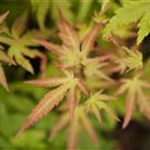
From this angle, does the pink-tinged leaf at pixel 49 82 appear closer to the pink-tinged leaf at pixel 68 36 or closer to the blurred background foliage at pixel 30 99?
the pink-tinged leaf at pixel 68 36

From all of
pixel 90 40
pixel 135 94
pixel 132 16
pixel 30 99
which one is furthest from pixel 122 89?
pixel 30 99

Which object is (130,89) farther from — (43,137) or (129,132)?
(129,132)

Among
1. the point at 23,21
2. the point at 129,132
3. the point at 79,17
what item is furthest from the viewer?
the point at 129,132

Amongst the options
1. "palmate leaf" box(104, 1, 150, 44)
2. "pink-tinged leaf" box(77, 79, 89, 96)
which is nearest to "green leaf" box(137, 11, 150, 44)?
"palmate leaf" box(104, 1, 150, 44)

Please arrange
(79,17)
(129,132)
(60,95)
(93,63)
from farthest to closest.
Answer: (129,132), (79,17), (93,63), (60,95)

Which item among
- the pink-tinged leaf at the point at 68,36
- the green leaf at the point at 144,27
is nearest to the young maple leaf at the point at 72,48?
the pink-tinged leaf at the point at 68,36

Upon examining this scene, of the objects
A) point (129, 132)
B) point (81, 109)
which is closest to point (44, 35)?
point (81, 109)

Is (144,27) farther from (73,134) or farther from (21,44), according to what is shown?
(73,134)
